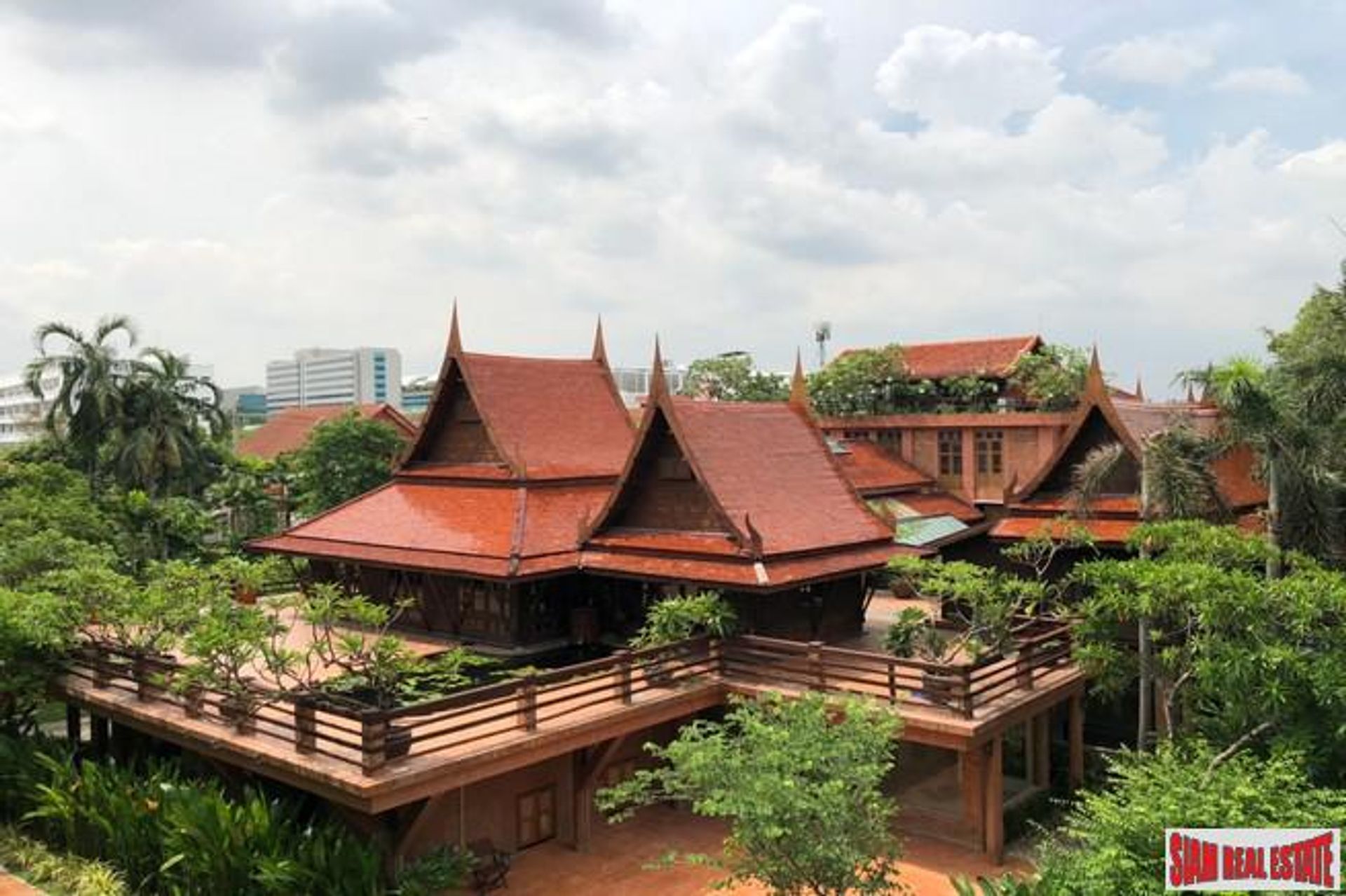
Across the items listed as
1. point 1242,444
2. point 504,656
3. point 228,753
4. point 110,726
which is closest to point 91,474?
point 110,726

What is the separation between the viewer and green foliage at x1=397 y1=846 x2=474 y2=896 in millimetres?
10594

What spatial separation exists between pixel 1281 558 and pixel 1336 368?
3.04m

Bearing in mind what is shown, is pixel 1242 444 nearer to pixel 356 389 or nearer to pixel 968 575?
pixel 968 575

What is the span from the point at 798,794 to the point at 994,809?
4.87 metres

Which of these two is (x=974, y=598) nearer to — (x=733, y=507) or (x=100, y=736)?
(x=733, y=507)

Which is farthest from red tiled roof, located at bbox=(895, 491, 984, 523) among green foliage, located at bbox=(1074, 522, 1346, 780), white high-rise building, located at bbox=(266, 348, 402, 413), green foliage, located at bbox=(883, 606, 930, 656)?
white high-rise building, located at bbox=(266, 348, 402, 413)

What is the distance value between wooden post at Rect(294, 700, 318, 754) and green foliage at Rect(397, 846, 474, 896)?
165 cm

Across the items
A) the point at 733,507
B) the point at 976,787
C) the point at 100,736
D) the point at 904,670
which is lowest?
the point at 100,736

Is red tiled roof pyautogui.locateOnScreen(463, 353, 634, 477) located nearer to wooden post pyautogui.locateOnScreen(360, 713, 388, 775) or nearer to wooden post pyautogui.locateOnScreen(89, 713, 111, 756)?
wooden post pyautogui.locateOnScreen(89, 713, 111, 756)

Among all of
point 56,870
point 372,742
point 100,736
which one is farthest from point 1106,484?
point 100,736

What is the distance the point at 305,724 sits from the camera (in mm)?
11094

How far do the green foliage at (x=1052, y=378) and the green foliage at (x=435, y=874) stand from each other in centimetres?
2538

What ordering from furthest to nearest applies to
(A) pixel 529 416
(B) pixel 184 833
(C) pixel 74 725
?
1. (A) pixel 529 416
2. (C) pixel 74 725
3. (B) pixel 184 833

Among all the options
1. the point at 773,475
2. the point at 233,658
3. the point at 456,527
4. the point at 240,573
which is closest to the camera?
the point at 233,658
